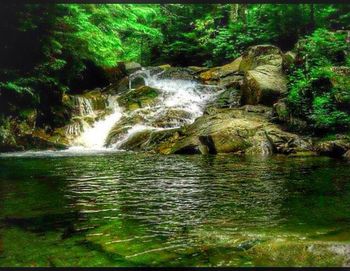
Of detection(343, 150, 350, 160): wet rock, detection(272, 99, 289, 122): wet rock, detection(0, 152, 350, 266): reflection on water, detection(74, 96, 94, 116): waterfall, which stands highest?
detection(74, 96, 94, 116): waterfall

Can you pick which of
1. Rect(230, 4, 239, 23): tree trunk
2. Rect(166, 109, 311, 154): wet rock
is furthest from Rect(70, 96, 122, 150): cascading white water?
Rect(230, 4, 239, 23): tree trunk

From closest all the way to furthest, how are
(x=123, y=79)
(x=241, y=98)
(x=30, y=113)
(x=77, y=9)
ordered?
(x=77, y=9)
(x=30, y=113)
(x=241, y=98)
(x=123, y=79)

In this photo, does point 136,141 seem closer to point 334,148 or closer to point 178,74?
point 334,148

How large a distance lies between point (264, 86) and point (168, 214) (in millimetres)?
7428

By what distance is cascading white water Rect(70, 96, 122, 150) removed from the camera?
993cm

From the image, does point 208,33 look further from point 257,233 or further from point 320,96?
point 257,233

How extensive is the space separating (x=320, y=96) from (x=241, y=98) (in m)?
2.43

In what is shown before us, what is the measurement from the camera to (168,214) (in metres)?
3.29

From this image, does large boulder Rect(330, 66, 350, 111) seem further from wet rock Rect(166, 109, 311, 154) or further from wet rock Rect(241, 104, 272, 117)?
wet rock Rect(241, 104, 272, 117)

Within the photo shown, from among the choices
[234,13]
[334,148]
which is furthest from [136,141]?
[234,13]

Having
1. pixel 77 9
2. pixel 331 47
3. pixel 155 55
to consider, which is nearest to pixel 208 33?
pixel 155 55

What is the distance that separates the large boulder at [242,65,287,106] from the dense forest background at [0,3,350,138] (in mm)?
391

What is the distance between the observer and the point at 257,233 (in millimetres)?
2754

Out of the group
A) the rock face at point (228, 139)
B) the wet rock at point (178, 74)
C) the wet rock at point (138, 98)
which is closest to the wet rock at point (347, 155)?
the rock face at point (228, 139)
